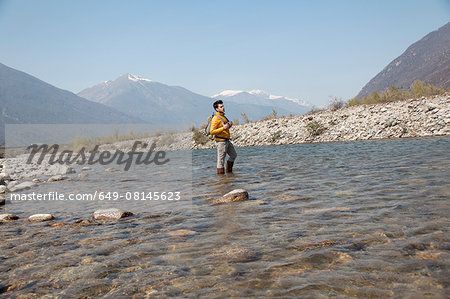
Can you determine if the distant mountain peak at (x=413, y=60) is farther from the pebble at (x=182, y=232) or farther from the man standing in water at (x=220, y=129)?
the pebble at (x=182, y=232)

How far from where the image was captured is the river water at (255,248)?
98.1 inches

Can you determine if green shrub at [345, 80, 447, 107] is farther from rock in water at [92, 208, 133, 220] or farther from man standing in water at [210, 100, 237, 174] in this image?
rock in water at [92, 208, 133, 220]

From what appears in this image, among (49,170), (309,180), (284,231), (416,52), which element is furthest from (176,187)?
(416,52)

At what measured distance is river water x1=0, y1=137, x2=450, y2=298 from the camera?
2.49 m

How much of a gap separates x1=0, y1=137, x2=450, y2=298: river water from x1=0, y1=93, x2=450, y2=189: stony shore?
1049 centimetres

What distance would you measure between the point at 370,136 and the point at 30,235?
19254 millimetres

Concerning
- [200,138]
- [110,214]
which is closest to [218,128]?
[110,214]

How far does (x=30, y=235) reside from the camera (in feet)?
15.1

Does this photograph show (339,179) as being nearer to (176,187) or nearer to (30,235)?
(176,187)

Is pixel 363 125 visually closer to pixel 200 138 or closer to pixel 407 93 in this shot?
pixel 407 93

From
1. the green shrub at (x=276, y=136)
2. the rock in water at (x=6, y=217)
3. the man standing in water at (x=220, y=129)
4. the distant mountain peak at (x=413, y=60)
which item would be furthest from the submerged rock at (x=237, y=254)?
the distant mountain peak at (x=413, y=60)

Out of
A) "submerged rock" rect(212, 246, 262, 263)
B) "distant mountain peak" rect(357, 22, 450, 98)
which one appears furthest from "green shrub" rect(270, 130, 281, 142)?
"distant mountain peak" rect(357, 22, 450, 98)

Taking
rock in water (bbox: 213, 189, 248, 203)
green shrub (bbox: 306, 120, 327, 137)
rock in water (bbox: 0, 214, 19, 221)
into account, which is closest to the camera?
rock in water (bbox: 0, 214, 19, 221)

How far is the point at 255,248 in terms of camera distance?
3.33 metres
